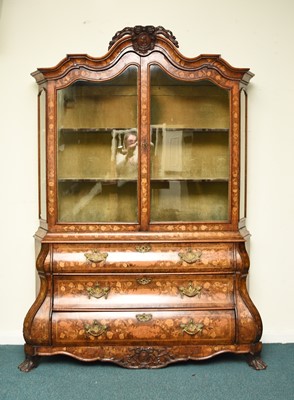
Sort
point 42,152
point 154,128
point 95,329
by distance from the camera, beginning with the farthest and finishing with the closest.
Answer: point 42,152, point 154,128, point 95,329

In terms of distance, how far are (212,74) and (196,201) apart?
76 cm

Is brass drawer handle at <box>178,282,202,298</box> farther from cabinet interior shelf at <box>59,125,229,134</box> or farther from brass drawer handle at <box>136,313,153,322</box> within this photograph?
cabinet interior shelf at <box>59,125,229,134</box>

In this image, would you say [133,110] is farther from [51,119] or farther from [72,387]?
[72,387]

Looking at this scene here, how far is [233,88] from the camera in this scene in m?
2.88

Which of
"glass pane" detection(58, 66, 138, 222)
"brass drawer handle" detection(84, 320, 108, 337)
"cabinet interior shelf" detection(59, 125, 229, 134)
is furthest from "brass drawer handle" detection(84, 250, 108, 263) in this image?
"cabinet interior shelf" detection(59, 125, 229, 134)

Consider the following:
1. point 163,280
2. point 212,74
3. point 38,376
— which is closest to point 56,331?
point 38,376

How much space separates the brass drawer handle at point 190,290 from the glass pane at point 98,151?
0.50 meters

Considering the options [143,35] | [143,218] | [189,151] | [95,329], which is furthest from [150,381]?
[143,35]

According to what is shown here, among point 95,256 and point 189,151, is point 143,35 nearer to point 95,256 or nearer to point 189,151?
point 189,151

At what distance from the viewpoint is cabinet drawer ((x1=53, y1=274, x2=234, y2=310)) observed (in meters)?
2.83

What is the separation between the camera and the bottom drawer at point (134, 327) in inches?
110

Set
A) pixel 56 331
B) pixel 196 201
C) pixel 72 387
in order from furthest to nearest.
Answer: pixel 196 201, pixel 56 331, pixel 72 387

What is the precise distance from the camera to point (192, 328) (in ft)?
9.20

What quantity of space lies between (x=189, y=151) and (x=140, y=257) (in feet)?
2.36
